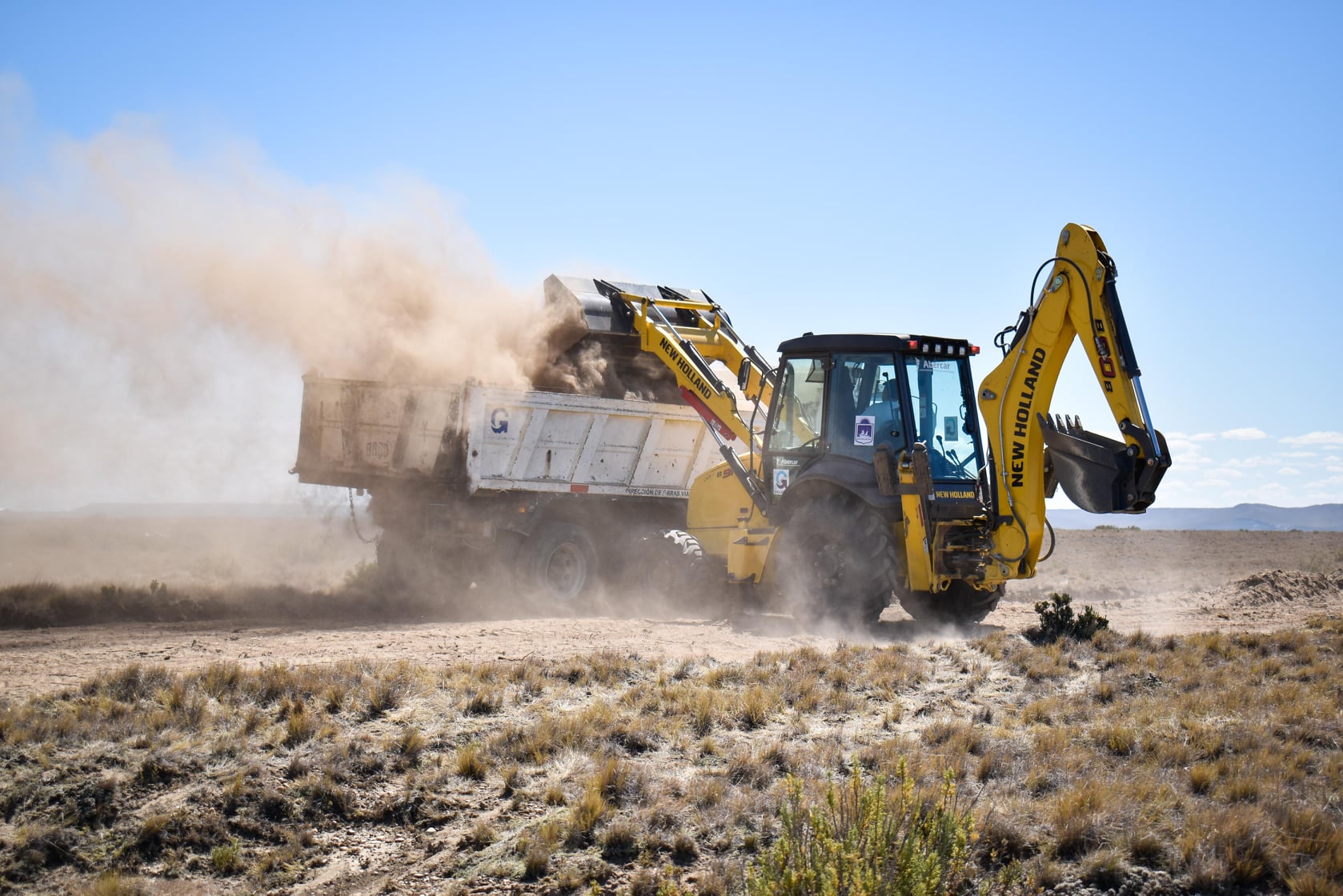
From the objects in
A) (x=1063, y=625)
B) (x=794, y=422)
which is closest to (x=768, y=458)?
(x=794, y=422)

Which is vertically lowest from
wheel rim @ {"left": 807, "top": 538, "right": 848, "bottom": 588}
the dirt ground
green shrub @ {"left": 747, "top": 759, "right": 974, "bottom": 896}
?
green shrub @ {"left": 747, "top": 759, "right": 974, "bottom": 896}

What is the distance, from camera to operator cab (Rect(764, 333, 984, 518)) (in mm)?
11570

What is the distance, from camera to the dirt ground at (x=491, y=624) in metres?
9.75

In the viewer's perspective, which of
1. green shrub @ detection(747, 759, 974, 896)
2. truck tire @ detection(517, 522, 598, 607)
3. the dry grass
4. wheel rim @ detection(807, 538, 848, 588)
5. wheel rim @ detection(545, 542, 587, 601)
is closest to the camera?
green shrub @ detection(747, 759, 974, 896)

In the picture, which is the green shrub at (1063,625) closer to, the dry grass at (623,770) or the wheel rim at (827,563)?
the wheel rim at (827,563)

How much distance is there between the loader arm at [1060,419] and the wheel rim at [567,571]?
603 centimetres

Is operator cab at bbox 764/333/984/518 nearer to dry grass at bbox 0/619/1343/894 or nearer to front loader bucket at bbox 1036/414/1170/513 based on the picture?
front loader bucket at bbox 1036/414/1170/513

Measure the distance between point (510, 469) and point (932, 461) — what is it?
5574 mm

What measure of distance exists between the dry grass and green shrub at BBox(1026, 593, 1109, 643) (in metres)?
2.35

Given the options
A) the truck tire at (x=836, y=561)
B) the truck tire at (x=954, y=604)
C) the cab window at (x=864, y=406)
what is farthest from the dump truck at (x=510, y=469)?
the truck tire at (x=954, y=604)

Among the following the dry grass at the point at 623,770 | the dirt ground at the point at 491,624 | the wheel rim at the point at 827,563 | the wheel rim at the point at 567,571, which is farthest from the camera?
the wheel rim at the point at 567,571

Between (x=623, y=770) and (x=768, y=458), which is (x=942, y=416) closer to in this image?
(x=768, y=458)

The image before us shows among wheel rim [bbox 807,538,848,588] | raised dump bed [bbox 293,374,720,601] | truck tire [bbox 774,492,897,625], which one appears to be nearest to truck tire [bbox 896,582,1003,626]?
truck tire [bbox 774,492,897,625]

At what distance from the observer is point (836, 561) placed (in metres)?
12.0
